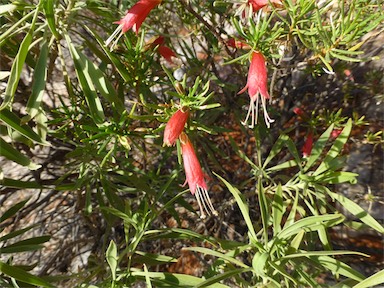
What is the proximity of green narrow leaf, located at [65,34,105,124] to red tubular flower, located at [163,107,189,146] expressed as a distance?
0.23m

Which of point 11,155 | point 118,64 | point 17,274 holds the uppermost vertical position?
point 118,64

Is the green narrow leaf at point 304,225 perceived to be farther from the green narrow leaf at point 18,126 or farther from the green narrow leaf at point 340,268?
the green narrow leaf at point 18,126

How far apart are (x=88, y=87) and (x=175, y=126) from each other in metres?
0.30

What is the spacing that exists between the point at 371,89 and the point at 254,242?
1.17 meters

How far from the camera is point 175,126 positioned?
0.89 m

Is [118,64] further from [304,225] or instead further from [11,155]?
[304,225]

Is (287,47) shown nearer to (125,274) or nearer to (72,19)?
(72,19)

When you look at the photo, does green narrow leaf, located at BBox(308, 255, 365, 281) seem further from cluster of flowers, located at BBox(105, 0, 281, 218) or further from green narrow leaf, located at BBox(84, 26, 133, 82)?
green narrow leaf, located at BBox(84, 26, 133, 82)

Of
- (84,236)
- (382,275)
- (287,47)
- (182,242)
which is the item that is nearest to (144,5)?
(287,47)

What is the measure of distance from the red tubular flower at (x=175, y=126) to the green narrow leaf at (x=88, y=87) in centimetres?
23

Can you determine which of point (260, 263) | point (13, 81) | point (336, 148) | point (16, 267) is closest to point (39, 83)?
point (13, 81)

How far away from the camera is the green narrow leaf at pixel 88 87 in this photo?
3.41 feet

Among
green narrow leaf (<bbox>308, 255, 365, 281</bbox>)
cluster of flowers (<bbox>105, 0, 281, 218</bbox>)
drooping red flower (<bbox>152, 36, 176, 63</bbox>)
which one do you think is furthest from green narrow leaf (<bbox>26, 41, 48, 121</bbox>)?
green narrow leaf (<bbox>308, 255, 365, 281</bbox>)

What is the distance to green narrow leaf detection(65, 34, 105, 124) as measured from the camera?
104 cm
